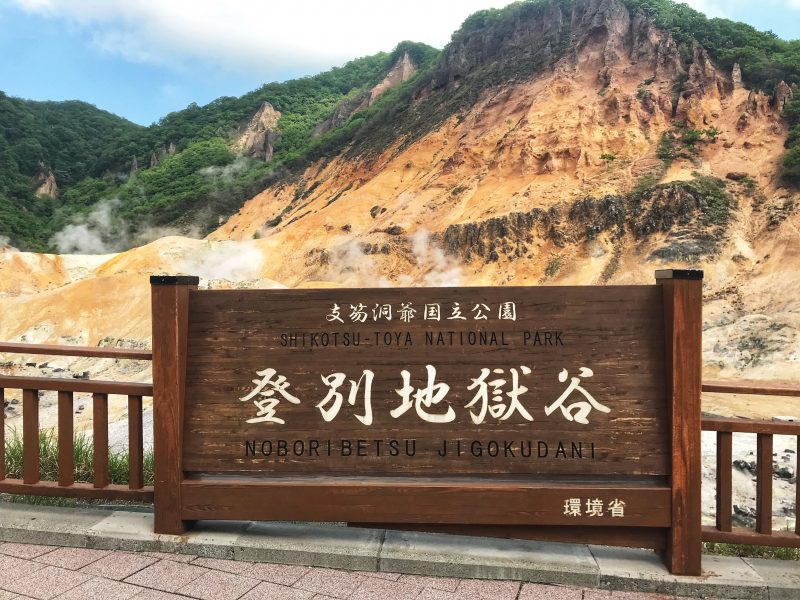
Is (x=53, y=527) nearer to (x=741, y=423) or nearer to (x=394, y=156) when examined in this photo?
(x=741, y=423)

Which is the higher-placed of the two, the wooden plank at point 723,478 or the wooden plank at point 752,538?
the wooden plank at point 723,478

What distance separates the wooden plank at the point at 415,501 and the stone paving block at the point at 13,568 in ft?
2.03

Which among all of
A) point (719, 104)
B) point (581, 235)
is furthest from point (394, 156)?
point (719, 104)

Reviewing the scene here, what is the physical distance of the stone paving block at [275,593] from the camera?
2.30 meters

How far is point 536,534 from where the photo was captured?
263cm

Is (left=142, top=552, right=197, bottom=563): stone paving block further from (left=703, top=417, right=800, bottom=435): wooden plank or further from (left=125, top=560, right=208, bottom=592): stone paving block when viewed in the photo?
(left=703, top=417, right=800, bottom=435): wooden plank

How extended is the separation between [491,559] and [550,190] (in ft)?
68.2

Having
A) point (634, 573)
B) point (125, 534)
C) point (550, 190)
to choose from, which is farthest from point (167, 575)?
point (550, 190)

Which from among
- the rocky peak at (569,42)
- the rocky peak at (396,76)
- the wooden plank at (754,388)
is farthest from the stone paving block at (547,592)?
the rocky peak at (396,76)

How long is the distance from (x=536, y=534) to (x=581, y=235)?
19.1 metres

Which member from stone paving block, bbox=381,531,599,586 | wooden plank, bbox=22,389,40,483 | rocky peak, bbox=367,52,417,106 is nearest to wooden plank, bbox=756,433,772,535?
stone paving block, bbox=381,531,599,586

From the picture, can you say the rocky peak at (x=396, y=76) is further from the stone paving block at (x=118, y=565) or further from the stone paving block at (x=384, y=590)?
the stone paving block at (x=384, y=590)

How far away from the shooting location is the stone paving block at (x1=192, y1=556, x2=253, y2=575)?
8.29ft

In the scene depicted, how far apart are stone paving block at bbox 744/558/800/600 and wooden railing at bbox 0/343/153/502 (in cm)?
271
